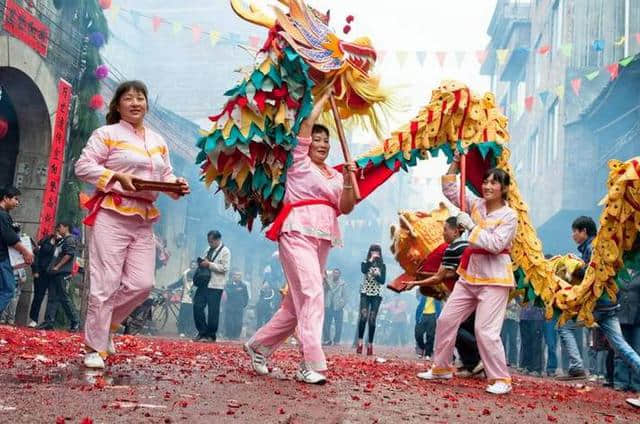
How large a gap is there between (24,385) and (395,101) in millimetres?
3544

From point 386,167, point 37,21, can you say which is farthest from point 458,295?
point 37,21

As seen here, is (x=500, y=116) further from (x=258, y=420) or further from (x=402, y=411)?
(x=258, y=420)

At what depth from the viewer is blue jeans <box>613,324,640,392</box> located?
908 cm

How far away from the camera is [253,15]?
596 cm

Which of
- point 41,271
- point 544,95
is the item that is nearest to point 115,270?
point 41,271

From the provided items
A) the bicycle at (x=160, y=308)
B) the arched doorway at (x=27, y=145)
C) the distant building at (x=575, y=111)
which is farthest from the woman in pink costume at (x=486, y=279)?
the distant building at (x=575, y=111)

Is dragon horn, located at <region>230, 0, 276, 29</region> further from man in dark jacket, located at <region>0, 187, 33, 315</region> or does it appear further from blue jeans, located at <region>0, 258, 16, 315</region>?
blue jeans, located at <region>0, 258, 16, 315</region>

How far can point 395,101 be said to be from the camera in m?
6.51

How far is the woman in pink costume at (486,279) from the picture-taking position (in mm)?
6262

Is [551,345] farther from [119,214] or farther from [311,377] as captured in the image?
[119,214]

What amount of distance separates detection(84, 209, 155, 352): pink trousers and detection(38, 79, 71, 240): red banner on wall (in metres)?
8.67

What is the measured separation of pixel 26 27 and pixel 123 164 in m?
8.62

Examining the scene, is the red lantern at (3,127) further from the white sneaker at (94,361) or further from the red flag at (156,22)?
the white sneaker at (94,361)

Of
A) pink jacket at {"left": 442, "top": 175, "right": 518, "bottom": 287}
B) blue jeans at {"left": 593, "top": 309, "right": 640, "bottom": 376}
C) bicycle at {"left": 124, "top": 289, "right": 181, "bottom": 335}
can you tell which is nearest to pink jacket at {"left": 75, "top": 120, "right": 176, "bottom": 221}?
pink jacket at {"left": 442, "top": 175, "right": 518, "bottom": 287}
